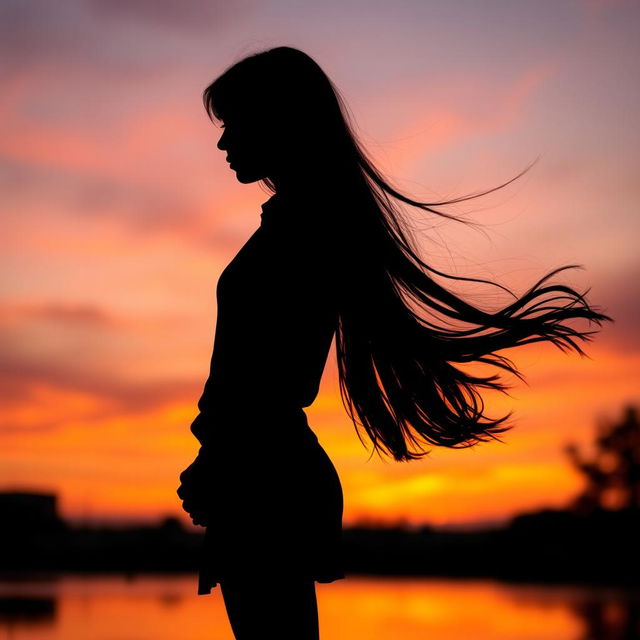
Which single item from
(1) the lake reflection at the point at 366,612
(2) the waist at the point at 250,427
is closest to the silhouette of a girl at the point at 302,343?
(2) the waist at the point at 250,427

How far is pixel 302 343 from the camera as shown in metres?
2.77

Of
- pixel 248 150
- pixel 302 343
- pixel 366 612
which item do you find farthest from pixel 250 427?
pixel 366 612

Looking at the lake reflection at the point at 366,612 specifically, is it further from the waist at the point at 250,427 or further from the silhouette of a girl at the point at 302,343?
the waist at the point at 250,427

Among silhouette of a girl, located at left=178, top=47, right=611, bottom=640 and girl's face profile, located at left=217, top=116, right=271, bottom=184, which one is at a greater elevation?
girl's face profile, located at left=217, top=116, right=271, bottom=184

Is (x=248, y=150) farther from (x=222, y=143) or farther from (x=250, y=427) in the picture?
(x=250, y=427)

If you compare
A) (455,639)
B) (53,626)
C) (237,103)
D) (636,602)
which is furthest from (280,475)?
(636,602)

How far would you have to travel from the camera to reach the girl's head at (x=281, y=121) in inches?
118

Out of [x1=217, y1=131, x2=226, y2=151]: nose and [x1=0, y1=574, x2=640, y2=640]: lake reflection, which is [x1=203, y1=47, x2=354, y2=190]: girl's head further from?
[x1=0, y1=574, x2=640, y2=640]: lake reflection

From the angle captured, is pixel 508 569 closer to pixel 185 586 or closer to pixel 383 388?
pixel 185 586

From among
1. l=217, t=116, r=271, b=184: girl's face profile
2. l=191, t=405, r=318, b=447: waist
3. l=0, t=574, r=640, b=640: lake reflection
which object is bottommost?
l=0, t=574, r=640, b=640: lake reflection

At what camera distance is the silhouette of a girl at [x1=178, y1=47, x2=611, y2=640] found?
2650 mm

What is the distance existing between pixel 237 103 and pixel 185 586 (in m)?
18.6

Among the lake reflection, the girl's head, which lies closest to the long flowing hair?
the girl's head

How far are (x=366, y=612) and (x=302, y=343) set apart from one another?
38.1 feet
